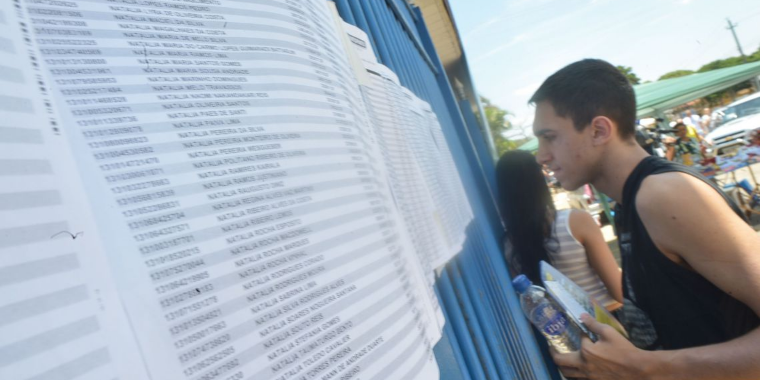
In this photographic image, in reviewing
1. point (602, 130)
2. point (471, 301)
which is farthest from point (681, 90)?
point (471, 301)

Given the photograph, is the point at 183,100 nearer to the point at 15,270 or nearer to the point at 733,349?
the point at 15,270

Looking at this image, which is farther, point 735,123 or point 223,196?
point 735,123

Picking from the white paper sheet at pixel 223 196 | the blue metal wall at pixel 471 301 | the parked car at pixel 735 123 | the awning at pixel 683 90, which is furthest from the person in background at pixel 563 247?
the parked car at pixel 735 123

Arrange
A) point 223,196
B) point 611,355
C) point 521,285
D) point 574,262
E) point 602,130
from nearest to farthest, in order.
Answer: point 223,196, point 611,355, point 521,285, point 602,130, point 574,262

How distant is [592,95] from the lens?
6.21ft

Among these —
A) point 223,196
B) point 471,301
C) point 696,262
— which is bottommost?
point 696,262

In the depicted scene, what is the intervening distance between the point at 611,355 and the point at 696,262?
40 cm

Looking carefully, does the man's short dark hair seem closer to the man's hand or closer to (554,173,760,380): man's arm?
(554,173,760,380): man's arm

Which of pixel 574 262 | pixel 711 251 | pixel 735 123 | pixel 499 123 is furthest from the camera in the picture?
pixel 499 123

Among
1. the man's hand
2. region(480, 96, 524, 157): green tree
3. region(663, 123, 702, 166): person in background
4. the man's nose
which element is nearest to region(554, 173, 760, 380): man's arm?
the man's hand

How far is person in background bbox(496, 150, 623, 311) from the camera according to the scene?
8.43ft

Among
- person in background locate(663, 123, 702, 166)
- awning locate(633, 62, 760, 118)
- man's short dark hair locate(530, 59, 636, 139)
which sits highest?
man's short dark hair locate(530, 59, 636, 139)

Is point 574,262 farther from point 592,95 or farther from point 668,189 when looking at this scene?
point 668,189

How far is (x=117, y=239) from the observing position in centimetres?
37
